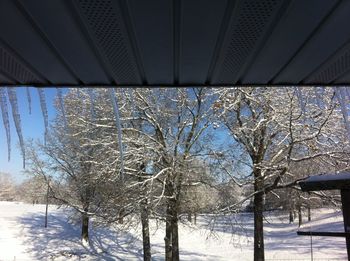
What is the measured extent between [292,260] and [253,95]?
388 inches

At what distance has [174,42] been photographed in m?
2.18

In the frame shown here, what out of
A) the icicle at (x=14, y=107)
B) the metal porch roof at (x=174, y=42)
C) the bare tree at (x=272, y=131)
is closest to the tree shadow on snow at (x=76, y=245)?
the bare tree at (x=272, y=131)

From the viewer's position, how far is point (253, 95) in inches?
549

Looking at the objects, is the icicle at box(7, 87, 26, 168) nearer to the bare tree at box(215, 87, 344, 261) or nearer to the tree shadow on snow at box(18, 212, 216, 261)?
the bare tree at box(215, 87, 344, 261)

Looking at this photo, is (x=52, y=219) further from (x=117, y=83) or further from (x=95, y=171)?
(x=117, y=83)

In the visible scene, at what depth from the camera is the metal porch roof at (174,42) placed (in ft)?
5.94

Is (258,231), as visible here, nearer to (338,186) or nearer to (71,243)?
(338,186)

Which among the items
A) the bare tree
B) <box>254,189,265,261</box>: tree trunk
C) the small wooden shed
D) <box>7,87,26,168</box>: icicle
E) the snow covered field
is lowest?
the snow covered field

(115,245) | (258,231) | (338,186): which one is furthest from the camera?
(115,245)

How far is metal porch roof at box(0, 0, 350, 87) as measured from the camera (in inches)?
71.2

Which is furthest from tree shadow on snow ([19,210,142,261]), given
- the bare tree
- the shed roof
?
the shed roof

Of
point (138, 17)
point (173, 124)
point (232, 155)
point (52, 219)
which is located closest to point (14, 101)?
point (138, 17)

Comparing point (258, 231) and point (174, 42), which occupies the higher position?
point (174, 42)

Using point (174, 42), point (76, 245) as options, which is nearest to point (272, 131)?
point (174, 42)
